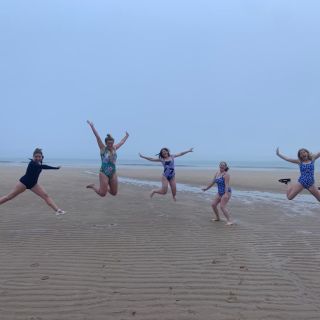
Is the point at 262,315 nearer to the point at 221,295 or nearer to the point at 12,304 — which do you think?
the point at 221,295

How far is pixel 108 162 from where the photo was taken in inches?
421

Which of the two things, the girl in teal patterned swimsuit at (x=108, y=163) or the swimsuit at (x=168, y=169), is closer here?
the girl in teal patterned swimsuit at (x=108, y=163)

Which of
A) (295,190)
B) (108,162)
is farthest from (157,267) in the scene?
(295,190)

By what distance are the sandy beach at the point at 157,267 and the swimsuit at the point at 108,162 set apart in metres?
1.19

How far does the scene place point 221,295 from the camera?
16.9ft

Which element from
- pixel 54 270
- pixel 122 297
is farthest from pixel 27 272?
pixel 122 297

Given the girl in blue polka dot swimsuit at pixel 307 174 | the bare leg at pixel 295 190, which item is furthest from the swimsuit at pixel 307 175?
the bare leg at pixel 295 190

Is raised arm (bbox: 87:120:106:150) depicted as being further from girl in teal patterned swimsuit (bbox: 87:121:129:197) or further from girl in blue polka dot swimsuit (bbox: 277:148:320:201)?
girl in blue polka dot swimsuit (bbox: 277:148:320:201)

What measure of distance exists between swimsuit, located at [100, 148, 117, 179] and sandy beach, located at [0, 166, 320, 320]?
1191mm

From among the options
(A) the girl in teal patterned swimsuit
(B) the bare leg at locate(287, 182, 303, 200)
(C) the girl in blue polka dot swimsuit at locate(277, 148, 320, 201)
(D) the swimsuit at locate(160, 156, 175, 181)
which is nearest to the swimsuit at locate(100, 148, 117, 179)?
(A) the girl in teal patterned swimsuit

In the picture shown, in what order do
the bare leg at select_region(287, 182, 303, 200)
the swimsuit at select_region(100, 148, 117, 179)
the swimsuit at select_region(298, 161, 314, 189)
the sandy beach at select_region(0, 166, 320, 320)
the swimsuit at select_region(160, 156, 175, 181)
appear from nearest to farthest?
the sandy beach at select_region(0, 166, 320, 320), the swimsuit at select_region(298, 161, 314, 189), the bare leg at select_region(287, 182, 303, 200), the swimsuit at select_region(100, 148, 117, 179), the swimsuit at select_region(160, 156, 175, 181)

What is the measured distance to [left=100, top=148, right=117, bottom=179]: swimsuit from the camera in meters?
10.7

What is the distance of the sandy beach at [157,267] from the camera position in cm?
474

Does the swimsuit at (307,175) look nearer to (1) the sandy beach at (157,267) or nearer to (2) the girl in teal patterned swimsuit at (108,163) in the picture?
(1) the sandy beach at (157,267)
